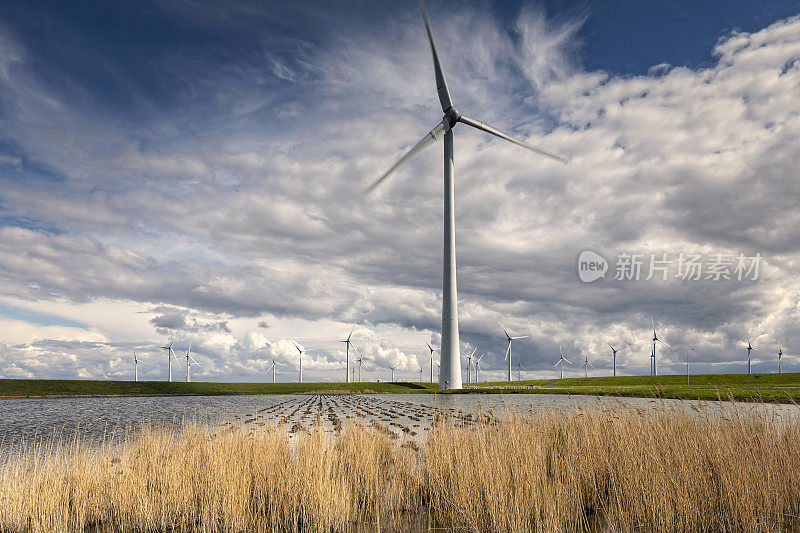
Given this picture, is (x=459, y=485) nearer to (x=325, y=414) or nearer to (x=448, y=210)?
(x=325, y=414)

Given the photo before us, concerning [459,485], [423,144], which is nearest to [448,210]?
[423,144]

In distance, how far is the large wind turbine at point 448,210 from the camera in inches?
3339

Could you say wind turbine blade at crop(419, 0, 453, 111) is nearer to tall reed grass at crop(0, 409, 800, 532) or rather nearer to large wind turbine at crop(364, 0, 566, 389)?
large wind turbine at crop(364, 0, 566, 389)

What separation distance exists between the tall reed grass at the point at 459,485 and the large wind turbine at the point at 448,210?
70.4m

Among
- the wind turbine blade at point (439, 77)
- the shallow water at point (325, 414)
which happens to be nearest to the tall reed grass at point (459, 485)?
the shallow water at point (325, 414)

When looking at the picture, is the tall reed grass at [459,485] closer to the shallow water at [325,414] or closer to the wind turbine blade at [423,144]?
the shallow water at [325,414]

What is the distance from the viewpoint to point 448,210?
87.7m

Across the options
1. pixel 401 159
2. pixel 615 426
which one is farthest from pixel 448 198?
pixel 615 426

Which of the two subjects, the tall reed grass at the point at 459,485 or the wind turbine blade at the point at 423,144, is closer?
the tall reed grass at the point at 459,485

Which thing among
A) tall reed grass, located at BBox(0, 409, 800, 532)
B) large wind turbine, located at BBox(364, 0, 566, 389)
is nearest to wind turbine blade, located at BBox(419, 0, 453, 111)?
large wind turbine, located at BBox(364, 0, 566, 389)

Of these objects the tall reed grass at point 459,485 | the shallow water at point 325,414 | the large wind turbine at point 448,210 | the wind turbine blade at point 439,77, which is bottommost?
the shallow water at point 325,414

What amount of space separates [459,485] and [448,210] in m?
75.0

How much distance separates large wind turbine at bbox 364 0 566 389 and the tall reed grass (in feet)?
231

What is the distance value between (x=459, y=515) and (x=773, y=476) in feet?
26.6
